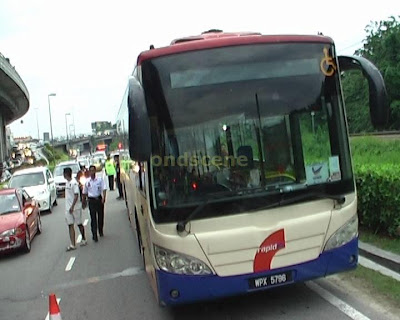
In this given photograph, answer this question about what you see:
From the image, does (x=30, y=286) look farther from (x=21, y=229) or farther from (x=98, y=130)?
(x=98, y=130)

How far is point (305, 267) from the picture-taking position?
516 centimetres

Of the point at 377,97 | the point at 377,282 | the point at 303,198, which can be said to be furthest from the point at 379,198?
the point at 303,198

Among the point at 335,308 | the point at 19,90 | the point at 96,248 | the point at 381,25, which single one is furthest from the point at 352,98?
the point at 335,308

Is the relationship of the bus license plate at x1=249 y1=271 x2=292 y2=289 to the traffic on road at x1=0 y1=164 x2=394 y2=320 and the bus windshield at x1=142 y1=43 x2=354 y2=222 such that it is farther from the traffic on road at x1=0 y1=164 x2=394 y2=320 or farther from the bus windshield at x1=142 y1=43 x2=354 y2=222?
the bus windshield at x1=142 y1=43 x2=354 y2=222

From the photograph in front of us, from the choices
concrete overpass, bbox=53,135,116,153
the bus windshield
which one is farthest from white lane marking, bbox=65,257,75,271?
concrete overpass, bbox=53,135,116,153

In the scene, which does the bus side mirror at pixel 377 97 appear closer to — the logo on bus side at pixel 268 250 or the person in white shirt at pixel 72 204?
the logo on bus side at pixel 268 250

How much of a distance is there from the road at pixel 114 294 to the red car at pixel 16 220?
1.12 feet

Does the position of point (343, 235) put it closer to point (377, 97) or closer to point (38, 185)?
point (377, 97)

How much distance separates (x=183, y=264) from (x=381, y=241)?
13.0ft

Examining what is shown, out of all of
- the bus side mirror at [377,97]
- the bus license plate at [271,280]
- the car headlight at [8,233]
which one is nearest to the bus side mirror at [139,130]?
the bus license plate at [271,280]

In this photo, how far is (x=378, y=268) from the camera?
262 inches

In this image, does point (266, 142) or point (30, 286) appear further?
point (30, 286)

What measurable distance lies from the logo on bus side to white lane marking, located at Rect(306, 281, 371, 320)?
Result: 108cm

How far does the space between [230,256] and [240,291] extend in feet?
1.24
